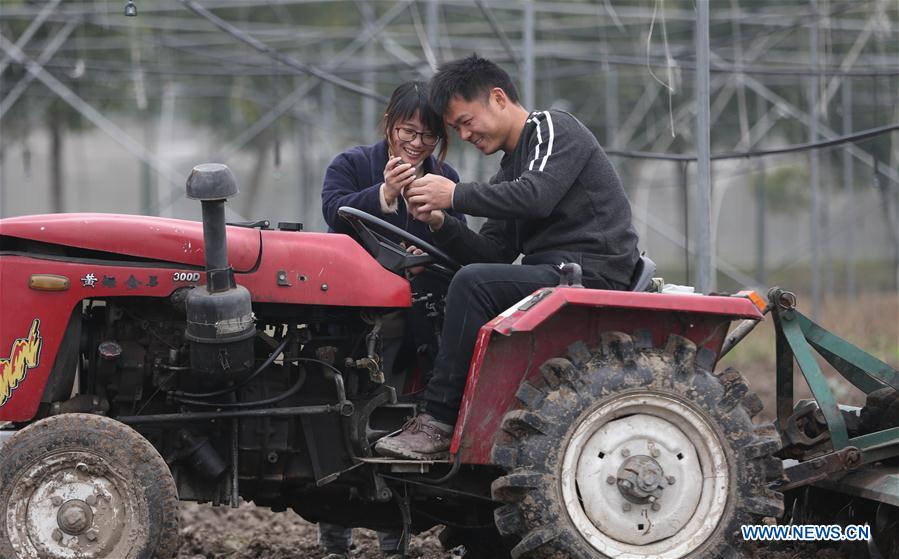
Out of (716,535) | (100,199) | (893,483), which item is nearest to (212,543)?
(716,535)

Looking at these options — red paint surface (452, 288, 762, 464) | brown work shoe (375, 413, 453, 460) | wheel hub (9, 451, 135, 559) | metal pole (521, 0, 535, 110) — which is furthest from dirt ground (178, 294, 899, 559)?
metal pole (521, 0, 535, 110)

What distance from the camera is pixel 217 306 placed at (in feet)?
11.9

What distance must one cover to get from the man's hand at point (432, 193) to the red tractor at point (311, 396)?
16 centimetres

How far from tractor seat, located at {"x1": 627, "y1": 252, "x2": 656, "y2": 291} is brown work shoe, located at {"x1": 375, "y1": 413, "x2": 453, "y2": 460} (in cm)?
78

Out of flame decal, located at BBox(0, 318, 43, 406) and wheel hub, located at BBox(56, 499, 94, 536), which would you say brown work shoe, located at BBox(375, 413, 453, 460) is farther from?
flame decal, located at BBox(0, 318, 43, 406)

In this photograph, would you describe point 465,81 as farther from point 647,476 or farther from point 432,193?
point 647,476

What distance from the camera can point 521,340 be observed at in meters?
3.77

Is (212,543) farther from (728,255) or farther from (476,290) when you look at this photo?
(728,255)

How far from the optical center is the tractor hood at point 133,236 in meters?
3.74

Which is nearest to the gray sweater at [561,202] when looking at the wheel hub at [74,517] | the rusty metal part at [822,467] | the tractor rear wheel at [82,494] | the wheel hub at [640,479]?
the wheel hub at [640,479]

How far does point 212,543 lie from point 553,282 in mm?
2198

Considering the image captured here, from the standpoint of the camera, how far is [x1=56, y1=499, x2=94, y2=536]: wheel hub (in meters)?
3.59

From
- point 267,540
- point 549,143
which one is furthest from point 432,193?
point 267,540

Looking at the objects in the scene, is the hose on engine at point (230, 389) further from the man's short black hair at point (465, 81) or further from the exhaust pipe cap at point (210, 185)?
the man's short black hair at point (465, 81)
